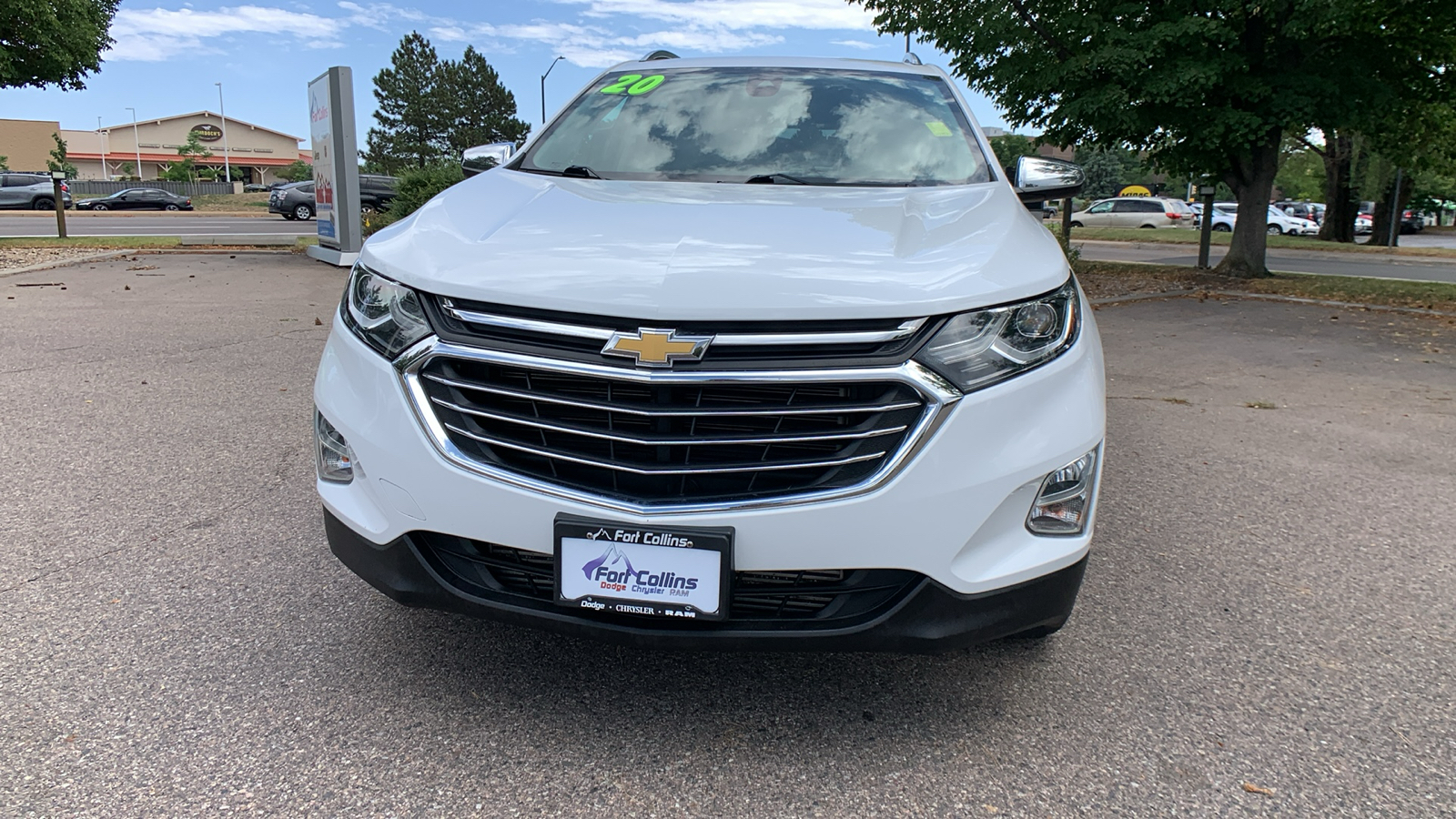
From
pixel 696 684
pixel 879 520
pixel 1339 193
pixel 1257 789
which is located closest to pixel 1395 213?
pixel 1339 193

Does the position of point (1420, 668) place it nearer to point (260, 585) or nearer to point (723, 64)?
point (723, 64)

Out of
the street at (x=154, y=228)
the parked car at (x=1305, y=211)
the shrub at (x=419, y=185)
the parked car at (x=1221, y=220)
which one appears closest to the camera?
the shrub at (x=419, y=185)

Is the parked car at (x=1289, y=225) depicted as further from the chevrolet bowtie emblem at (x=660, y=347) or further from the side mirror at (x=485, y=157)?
the chevrolet bowtie emblem at (x=660, y=347)

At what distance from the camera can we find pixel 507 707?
8.02 feet

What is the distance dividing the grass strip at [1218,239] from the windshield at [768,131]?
19.4 m

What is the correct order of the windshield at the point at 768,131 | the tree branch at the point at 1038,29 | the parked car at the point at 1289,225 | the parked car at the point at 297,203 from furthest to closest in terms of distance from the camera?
1. the parked car at the point at 1289,225
2. the parked car at the point at 297,203
3. the tree branch at the point at 1038,29
4. the windshield at the point at 768,131

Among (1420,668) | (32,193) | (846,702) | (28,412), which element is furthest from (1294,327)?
(32,193)

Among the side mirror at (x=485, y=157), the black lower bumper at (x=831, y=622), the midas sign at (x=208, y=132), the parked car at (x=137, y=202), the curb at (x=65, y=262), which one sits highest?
the midas sign at (x=208, y=132)

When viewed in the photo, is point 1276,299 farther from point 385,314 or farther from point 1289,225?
point 1289,225

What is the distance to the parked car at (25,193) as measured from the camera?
41.0 m

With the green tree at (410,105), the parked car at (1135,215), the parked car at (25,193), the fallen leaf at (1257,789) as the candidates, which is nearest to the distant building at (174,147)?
the green tree at (410,105)

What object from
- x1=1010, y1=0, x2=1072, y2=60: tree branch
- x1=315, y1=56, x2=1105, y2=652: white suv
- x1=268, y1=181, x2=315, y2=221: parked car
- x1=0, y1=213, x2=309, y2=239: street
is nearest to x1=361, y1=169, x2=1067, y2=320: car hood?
x1=315, y1=56, x2=1105, y2=652: white suv

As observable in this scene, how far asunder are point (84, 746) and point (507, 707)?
95 centimetres

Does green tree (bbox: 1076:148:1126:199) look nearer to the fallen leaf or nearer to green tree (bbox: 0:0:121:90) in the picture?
green tree (bbox: 0:0:121:90)
